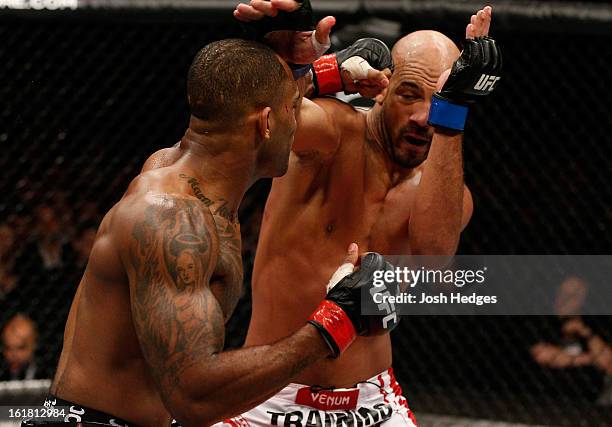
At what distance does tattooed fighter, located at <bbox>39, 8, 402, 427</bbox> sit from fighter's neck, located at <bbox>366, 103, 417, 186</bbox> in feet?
1.81

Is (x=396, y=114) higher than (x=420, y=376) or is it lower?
higher

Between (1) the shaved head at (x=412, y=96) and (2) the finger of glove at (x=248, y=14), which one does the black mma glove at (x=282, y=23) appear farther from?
(1) the shaved head at (x=412, y=96)

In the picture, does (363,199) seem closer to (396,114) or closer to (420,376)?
(396,114)

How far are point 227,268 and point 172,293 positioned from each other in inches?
6.6

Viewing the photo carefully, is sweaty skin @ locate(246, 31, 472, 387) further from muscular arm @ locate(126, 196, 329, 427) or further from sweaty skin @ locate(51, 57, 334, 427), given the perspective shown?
muscular arm @ locate(126, 196, 329, 427)

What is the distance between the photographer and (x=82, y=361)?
4.64 ft

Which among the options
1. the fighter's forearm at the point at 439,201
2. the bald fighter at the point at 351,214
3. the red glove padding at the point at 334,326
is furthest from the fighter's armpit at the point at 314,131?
the red glove padding at the point at 334,326

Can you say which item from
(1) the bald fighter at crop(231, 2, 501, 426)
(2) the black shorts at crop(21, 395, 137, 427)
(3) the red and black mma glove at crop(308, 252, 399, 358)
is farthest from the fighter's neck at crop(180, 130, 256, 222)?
(1) the bald fighter at crop(231, 2, 501, 426)

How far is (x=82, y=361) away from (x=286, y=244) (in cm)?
75

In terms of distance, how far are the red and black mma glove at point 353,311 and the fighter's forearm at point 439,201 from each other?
0.50m

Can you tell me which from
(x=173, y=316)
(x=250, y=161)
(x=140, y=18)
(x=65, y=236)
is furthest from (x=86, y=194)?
(x=173, y=316)

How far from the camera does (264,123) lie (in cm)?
146

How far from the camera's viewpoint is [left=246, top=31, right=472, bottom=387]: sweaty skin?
6.73ft

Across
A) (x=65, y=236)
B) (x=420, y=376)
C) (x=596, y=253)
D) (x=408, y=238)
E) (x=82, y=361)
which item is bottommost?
(x=420, y=376)
